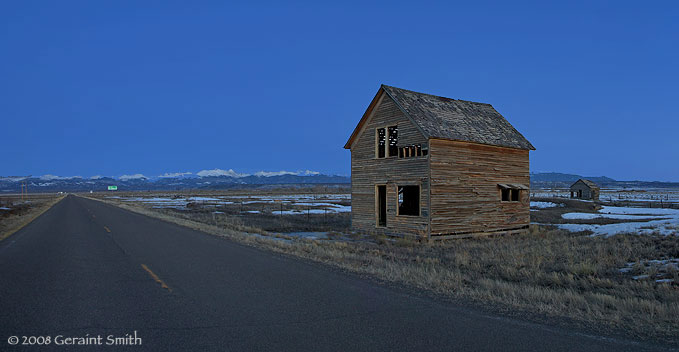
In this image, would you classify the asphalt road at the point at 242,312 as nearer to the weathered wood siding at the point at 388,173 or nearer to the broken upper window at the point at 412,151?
the weathered wood siding at the point at 388,173

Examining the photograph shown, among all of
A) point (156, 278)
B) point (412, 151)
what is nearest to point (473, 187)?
point (412, 151)

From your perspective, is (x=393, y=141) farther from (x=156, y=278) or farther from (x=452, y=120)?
(x=156, y=278)

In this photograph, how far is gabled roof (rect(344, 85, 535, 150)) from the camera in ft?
71.4

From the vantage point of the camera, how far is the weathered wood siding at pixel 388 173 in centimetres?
2116

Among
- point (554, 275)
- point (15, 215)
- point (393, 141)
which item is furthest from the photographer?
point (15, 215)

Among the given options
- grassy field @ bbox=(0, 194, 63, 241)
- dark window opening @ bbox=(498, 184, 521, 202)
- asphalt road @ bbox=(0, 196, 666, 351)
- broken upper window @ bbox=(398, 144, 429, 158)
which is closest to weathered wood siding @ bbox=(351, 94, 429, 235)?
broken upper window @ bbox=(398, 144, 429, 158)

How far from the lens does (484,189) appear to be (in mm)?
22906

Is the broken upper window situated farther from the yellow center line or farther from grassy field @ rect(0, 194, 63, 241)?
grassy field @ rect(0, 194, 63, 241)

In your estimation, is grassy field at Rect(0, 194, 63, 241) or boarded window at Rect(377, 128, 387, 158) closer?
grassy field at Rect(0, 194, 63, 241)

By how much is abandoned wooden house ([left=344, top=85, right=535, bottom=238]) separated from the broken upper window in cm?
5

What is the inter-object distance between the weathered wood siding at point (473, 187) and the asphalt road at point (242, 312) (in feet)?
36.1

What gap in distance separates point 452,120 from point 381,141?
13.4ft

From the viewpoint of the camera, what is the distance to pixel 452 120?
23531mm

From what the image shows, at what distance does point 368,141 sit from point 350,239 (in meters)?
5.85
